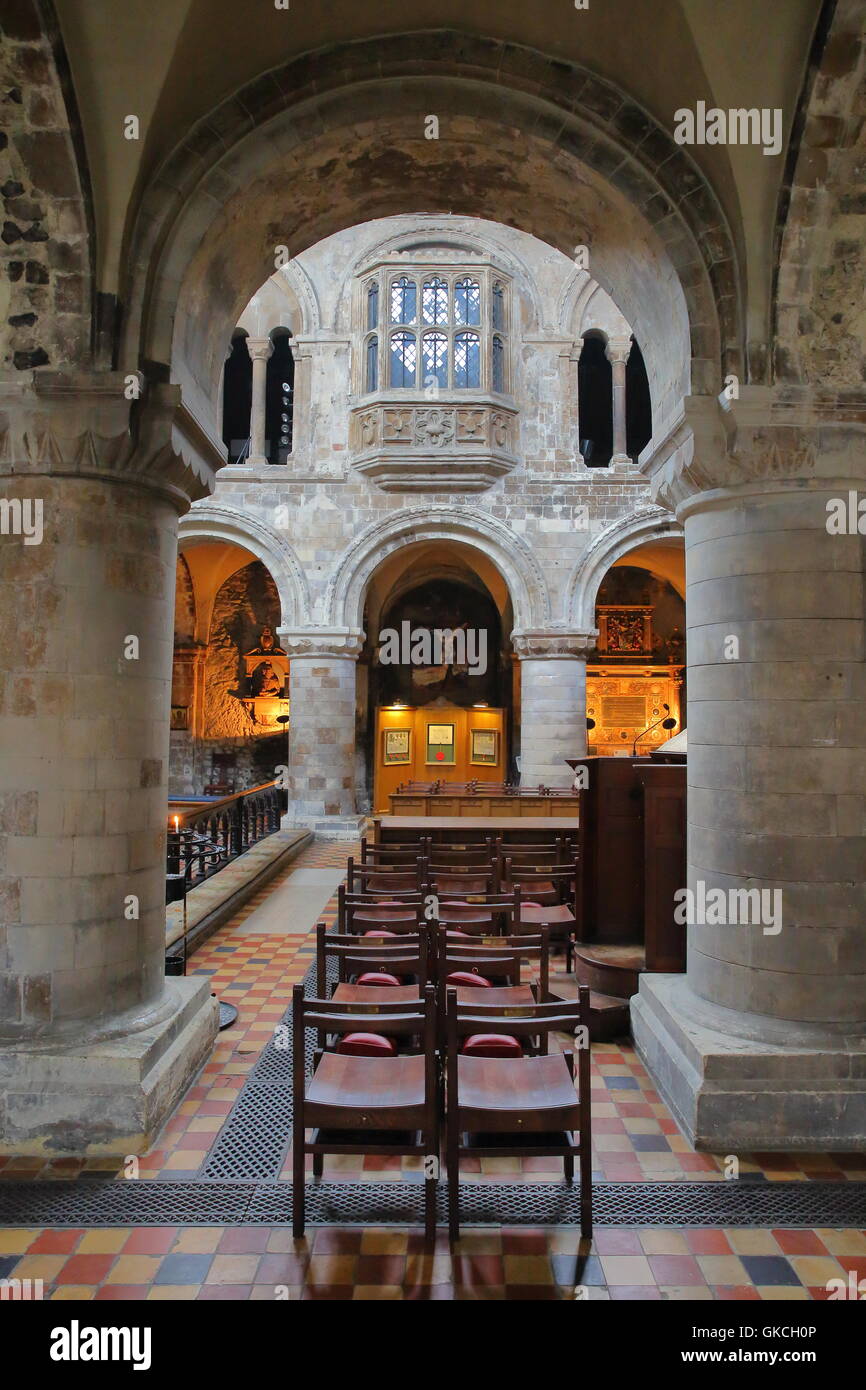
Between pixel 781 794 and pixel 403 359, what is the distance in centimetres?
1221

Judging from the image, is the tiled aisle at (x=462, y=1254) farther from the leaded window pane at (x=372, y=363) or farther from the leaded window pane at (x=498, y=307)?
the leaded window pane at (x=498, y=307)

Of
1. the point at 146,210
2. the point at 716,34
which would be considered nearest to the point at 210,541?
the point at 146,210

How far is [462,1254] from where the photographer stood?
9.95 ft

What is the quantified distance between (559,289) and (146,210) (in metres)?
12.3

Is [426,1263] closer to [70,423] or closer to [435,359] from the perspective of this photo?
[70,423]

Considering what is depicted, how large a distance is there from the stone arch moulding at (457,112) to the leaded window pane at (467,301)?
410 inches

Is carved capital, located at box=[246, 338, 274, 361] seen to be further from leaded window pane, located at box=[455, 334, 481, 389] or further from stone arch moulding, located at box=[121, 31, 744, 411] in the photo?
stone arch moulding, located at box=[121, 31, 744, 411]

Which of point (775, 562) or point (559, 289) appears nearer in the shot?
point (775, 562)

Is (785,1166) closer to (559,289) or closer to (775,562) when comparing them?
(775,562)

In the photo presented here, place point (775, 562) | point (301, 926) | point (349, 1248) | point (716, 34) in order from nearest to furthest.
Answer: point (349, 1248)
point (716, 34)
point (775, 562)
point (301, 926)

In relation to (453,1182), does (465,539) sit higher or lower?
higher

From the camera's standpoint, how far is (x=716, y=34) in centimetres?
394

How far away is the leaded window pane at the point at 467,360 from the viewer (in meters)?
14.4

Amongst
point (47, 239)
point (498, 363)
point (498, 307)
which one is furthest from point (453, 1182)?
point (498, 307)
